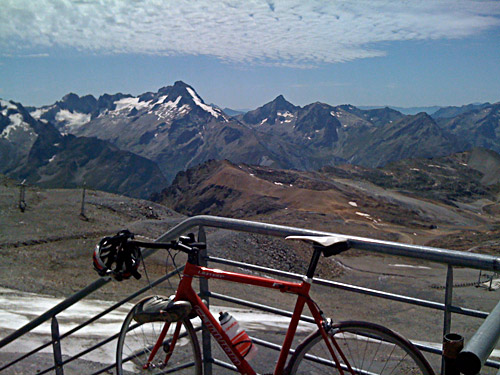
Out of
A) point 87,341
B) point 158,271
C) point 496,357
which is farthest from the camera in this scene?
point 158,271

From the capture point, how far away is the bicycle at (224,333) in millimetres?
2982

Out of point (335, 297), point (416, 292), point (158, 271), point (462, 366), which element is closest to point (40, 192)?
point (158, 271)

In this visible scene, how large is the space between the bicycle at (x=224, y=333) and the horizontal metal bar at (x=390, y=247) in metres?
0.12

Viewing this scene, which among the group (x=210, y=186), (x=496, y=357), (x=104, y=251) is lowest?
(x=210, y=186)

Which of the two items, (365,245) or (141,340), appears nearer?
(365,245)

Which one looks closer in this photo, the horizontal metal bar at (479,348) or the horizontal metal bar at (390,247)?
the horizontal metal bar at (479,348)

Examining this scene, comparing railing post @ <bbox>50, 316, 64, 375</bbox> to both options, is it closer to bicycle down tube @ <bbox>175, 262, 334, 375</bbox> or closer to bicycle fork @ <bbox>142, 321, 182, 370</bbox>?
bicycle fork @ <bbox>142, 321, 182, 370</bbox>

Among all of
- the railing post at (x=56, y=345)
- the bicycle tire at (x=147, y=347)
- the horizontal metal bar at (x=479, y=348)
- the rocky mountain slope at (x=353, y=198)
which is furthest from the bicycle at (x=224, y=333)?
the rocky mountain slope at (x=353, y=198)

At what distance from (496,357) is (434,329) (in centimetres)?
759

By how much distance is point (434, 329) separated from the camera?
16219 mm

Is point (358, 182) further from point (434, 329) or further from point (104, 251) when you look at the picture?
point (104, 251)

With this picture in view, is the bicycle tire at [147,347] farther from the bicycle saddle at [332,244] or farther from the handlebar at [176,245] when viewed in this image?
the bicycle saddle at [332,244]

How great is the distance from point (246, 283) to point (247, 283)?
14mm

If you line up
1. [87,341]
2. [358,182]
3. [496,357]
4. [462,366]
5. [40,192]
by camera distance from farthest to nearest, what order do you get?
[358,182]
[40,192]
[496,357]
[87,341]
[462,366]
